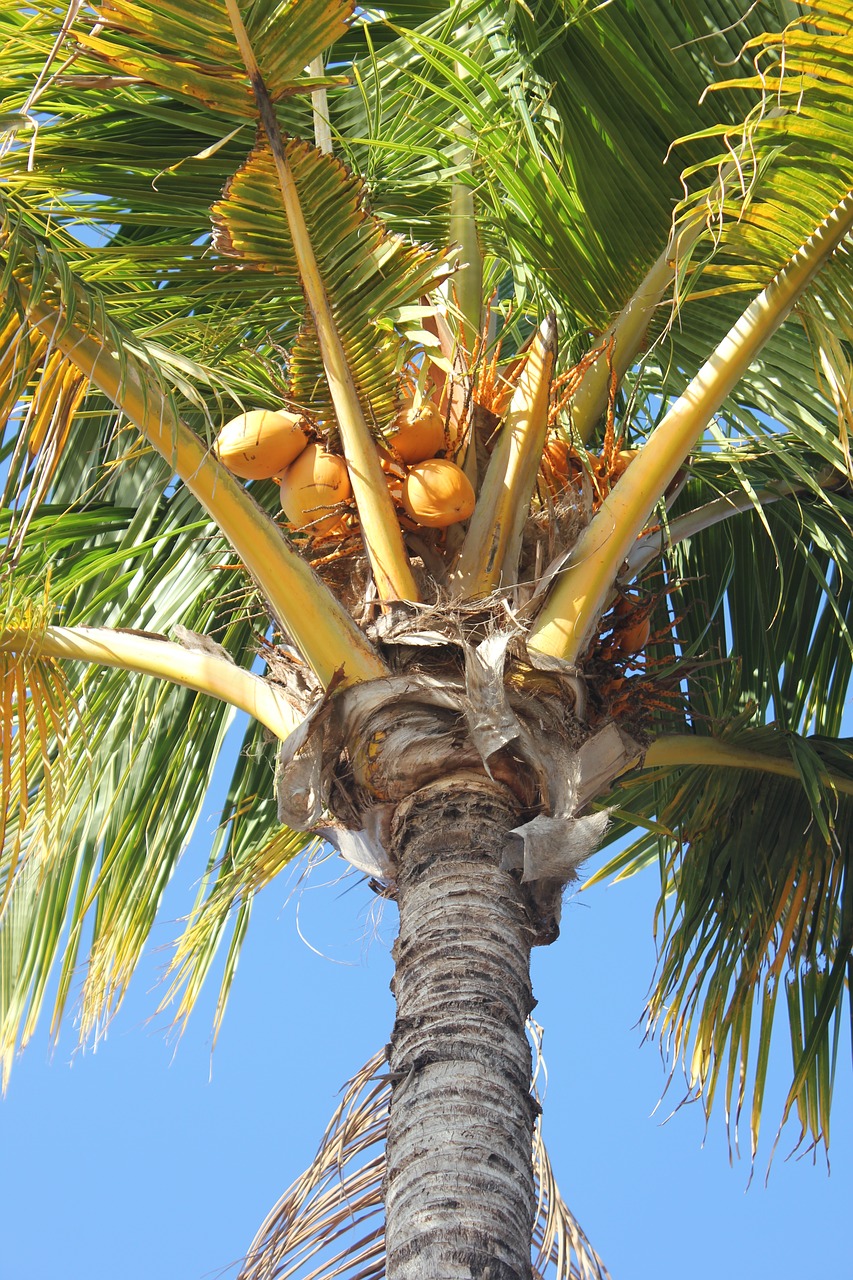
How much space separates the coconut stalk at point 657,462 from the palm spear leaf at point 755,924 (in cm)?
111

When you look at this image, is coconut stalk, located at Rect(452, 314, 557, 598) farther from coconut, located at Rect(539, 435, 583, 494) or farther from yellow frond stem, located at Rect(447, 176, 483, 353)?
yellow frond stem, located at Rect(447, 176, 483, 353)

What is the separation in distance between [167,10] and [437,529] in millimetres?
1120

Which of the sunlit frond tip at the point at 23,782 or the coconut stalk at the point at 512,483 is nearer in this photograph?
the coconut stalk at the point at 512,483

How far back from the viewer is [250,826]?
13.9 feet

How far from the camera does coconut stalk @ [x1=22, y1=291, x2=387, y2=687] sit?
262 cm

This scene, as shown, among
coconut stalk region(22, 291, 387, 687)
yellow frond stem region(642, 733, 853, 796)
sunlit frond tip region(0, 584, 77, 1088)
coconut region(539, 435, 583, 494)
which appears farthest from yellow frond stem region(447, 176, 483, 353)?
sunlit frond tip region(0, 584, 77, 1088)

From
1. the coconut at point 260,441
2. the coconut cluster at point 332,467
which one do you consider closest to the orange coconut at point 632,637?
the coconut cluster at point 332,467

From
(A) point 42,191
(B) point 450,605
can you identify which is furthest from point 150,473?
(B) point 450,605

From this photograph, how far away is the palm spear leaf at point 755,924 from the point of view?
372cm

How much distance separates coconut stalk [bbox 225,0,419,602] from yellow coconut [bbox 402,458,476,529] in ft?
0.22

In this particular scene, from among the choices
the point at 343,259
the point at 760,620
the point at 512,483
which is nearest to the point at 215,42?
the point at 343,259

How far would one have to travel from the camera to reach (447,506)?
2.82m

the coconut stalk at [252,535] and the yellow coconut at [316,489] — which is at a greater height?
the yellow coconut at [316,489]

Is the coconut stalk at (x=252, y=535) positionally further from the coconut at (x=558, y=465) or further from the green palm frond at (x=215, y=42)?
the coconut at (x=558, y=465)
